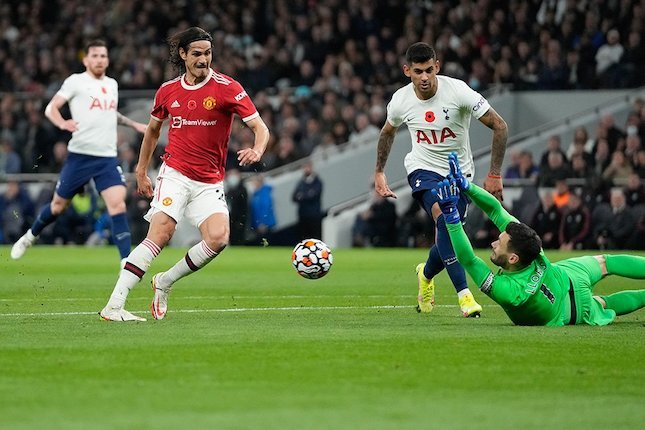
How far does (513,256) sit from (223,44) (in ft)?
85.0

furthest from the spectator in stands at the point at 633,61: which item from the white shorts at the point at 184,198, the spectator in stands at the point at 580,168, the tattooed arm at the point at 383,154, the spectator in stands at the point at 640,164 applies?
the white shorts at the point at 184,198

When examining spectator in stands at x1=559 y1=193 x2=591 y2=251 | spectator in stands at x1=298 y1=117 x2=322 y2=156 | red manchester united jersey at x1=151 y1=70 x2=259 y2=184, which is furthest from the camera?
spectator in stands at x1=298 y1=117 x2=322 y2=156

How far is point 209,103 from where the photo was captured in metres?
11.9

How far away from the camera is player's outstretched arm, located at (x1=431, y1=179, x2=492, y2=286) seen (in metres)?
10.7

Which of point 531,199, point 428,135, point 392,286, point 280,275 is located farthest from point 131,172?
point 428,135

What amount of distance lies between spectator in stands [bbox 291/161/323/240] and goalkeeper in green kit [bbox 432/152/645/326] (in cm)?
1837

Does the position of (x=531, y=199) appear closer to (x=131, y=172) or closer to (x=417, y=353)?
(x=131, y=172)

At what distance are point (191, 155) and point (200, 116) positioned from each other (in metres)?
0.36

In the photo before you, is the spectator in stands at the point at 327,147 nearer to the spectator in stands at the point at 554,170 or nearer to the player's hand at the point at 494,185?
the spectator in stands at the point at 554,170

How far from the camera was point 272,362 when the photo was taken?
28.6 ft

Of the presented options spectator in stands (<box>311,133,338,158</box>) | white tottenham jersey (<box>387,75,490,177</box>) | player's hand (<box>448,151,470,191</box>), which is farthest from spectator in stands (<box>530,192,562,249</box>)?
player's hand (<box>448,151,470,191</box>)

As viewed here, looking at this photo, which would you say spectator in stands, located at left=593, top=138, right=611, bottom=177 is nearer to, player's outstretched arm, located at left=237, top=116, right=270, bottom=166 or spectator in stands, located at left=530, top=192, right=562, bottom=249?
spectator in stands, located at left=530, top=192, right=562, bottom=249

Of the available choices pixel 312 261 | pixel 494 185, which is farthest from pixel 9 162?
pixel 494 185

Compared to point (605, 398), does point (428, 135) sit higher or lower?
higher
